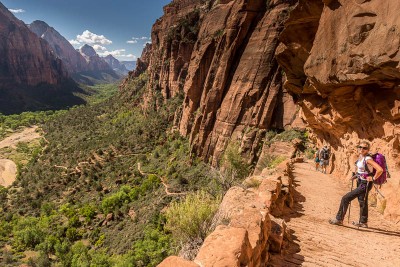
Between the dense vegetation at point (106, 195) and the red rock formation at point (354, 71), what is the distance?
33.0ft

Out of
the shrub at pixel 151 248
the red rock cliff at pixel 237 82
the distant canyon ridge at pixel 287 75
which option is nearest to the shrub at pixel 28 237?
the shrub at pixel 151 248

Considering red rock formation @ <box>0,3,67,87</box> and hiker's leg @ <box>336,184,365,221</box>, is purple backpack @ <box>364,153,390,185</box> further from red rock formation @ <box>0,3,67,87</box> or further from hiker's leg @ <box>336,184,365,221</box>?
red rock formation @ <box>0,3,67,87</box>

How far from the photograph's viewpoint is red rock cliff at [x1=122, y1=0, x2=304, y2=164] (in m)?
36.2

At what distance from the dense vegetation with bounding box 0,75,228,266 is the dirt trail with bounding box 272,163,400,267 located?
11.1m

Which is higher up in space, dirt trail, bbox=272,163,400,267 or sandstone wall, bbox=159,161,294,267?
sandstone wall, bbox=159,161,294,267

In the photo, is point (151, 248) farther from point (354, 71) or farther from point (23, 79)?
point (23, 79)

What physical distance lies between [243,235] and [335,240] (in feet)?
13.4

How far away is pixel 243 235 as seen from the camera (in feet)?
16.4

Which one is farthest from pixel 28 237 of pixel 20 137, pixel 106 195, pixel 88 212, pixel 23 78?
pixel 23 78

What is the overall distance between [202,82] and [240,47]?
9.90m

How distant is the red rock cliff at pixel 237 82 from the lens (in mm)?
36219

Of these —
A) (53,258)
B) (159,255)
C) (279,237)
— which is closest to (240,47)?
(159,255)

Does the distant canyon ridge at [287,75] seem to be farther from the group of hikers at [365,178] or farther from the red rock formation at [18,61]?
the red rock formation at [18,61]

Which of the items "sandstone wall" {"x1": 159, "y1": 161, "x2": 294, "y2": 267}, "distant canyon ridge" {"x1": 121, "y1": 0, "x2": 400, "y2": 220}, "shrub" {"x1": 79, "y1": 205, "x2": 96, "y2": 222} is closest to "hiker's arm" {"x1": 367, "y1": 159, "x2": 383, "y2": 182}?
"distant canyon ridge" {"x1": 121, "y1": 0, "x2": 400, "y2": 220}
